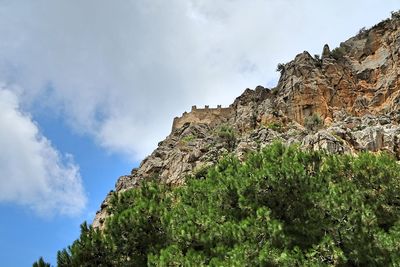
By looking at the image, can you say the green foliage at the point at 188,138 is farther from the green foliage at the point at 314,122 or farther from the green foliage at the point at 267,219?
Answer: the green foliage at the point at 267,219

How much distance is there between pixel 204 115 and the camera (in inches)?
3280

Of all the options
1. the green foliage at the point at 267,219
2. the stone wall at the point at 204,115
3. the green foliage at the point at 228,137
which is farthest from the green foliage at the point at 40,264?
the stone wall at the point at 204,115

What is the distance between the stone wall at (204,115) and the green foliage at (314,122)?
19.4 m

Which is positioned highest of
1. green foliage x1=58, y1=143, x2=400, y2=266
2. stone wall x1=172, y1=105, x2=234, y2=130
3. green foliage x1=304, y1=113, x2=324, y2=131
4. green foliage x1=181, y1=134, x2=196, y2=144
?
stone wall x1=172, y1=105, x2=234, y2=130

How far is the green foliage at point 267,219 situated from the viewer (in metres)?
13.8

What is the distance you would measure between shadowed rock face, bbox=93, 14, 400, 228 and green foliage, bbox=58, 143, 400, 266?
28.5 m

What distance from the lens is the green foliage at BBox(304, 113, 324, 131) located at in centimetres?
5831

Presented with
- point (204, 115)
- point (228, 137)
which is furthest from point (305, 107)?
point (204, 115)

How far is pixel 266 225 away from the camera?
1427 cm

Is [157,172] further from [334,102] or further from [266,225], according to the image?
[266,225]

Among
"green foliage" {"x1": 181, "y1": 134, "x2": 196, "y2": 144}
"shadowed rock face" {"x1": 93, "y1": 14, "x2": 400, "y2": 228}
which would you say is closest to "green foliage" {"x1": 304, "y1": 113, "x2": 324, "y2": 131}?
"shadowed rock face" {"x1": 93, "y1": 14, "x2": 400, "y2": 228}

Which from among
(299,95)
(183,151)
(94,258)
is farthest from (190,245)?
(299,95)

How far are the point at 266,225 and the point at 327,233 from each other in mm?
1977

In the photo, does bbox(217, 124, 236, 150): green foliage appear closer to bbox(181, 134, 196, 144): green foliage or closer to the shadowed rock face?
the shadowed rock face
